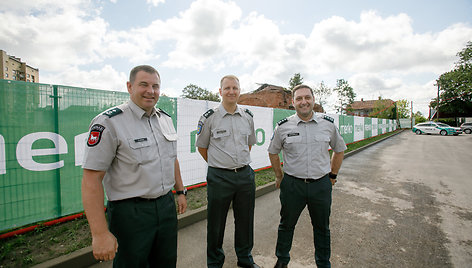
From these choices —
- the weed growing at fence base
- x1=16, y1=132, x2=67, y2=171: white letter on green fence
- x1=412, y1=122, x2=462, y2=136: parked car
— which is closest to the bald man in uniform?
the weed growing at fence base

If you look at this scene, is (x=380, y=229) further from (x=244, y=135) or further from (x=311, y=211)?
(x=244, y=135)

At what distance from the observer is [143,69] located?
1.64m

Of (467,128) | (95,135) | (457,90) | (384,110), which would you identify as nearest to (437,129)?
(467,128)

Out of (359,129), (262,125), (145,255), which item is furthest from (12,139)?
(359,129)

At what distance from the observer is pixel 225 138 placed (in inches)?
98.1

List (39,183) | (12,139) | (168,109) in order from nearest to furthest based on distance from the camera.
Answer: (12,139) < (39,183) < (168,109)

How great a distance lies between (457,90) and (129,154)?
50.7 meters

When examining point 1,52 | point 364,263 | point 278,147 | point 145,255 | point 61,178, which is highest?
point 1,52

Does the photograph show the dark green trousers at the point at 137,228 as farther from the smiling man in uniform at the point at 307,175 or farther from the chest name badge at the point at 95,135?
the smiling man in uniform at the point at 307,175

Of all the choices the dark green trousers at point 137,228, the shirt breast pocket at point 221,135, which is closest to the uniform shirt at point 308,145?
the shirt breast pocket at point 221,135

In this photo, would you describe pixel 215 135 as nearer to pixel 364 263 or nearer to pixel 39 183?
pixel 364 263

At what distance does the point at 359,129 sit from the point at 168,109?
15689 millimetres

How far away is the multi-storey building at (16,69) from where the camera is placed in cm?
5988

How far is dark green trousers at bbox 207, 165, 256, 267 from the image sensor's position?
2.35 meters
